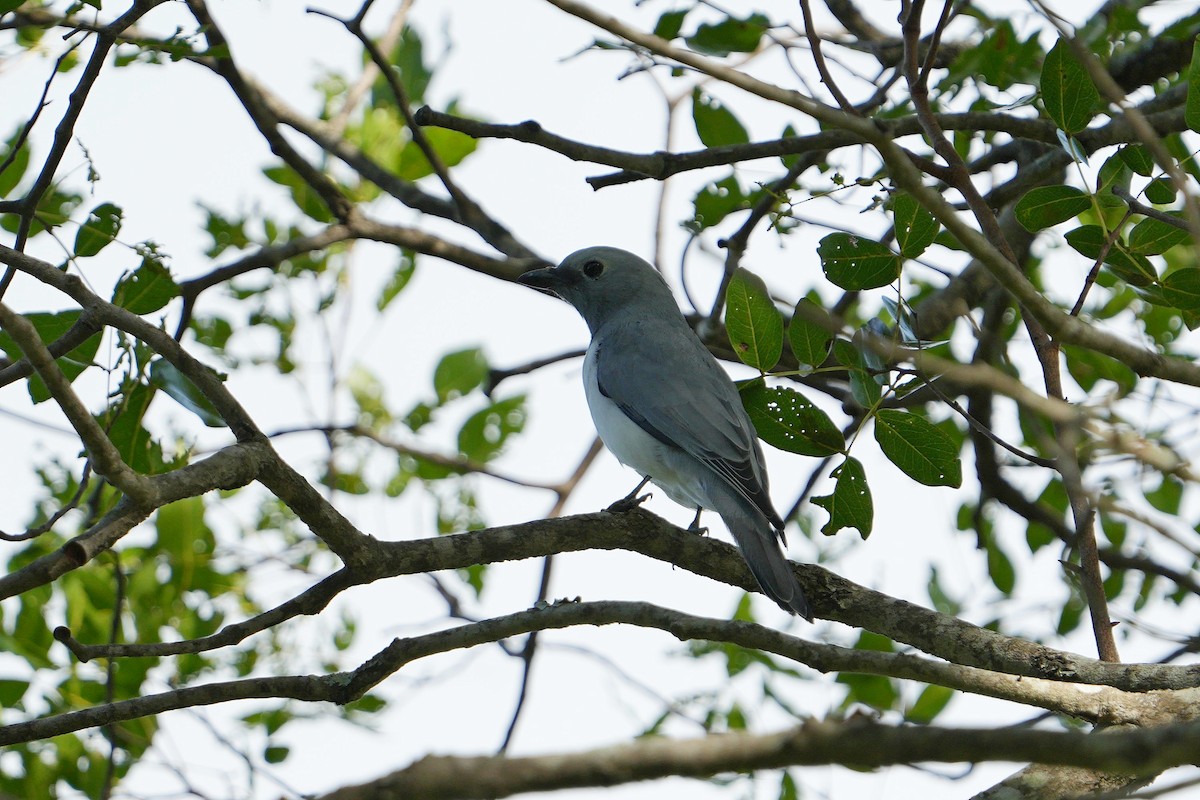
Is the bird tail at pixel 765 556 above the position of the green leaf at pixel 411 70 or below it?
below

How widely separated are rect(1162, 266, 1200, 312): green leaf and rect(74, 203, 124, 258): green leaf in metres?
3.06

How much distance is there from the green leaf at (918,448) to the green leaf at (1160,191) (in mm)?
899

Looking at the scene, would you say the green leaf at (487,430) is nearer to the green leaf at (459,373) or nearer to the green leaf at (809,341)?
the green leaf at (459,373)

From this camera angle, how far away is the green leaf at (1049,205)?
125 inches

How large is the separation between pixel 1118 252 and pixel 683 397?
1.87 m

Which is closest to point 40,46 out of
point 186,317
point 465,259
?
point 186,317

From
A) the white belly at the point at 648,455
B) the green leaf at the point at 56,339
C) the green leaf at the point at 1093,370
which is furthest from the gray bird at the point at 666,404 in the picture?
the green leaf at the point at 56,339

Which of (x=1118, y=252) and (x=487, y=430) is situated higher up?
(x=487, y=430)

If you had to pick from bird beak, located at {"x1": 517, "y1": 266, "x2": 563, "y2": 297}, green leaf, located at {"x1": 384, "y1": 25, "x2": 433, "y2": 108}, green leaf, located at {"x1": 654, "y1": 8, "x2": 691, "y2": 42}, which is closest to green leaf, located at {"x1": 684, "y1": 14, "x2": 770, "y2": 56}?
green leaf, located at {"x1": 654, "y1": 8, "x2": 691, "y2": 42}

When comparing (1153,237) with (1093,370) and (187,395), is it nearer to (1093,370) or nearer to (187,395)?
(1093,370)

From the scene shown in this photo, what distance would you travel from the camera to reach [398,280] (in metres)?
6.00

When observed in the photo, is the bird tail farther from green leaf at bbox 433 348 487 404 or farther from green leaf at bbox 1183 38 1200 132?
green leaf at bbox 433 348 487 404

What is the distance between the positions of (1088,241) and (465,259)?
3.04m

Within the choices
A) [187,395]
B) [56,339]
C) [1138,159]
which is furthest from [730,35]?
[56,339]
